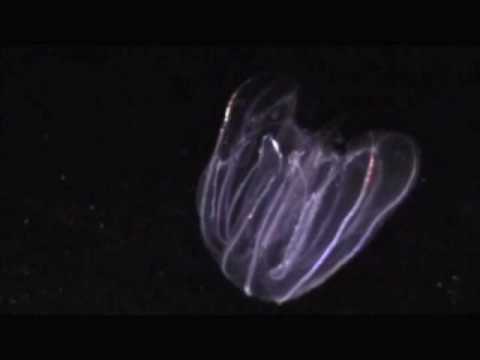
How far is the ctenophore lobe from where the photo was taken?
2170mm

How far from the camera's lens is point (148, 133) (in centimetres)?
223

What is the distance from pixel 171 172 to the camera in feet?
7.31

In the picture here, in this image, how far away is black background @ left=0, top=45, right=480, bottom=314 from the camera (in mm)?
2188

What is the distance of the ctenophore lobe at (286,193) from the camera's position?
2170mm

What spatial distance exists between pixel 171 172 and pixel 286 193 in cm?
28

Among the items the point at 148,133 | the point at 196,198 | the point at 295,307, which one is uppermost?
the point at 148,133

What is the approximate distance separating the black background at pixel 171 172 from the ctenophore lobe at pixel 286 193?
0.11ft

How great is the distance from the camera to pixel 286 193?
218cm

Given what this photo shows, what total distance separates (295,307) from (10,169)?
0.76 m

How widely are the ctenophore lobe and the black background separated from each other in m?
0.03

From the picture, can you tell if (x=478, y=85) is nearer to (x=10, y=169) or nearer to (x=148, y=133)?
(x=148, y=133)

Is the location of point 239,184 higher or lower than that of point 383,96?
lower

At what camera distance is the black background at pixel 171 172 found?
7.18 feet

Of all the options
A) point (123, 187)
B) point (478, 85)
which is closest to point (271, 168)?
point (123, 187)
